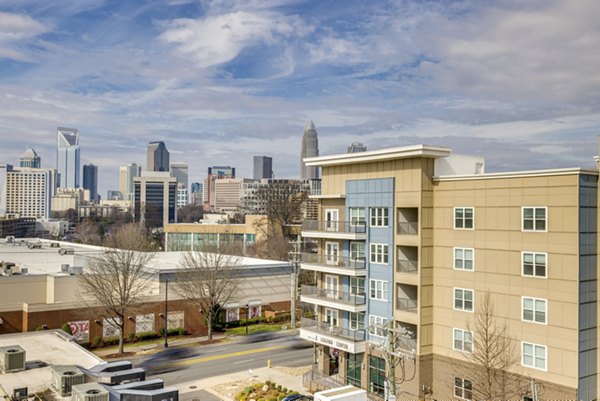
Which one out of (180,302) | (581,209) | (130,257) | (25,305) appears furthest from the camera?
(180,302)

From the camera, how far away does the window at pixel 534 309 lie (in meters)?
28.4

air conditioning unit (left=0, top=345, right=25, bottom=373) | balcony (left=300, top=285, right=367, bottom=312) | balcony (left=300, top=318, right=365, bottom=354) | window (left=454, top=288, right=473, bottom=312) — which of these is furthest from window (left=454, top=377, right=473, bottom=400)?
air conditioning unit (left=0, top=345, right=25, bottom=373)

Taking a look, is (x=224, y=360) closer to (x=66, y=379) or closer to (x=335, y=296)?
(x=335, y=296)

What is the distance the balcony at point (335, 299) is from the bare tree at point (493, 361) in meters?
8.03

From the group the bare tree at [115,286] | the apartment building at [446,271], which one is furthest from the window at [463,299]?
the bare tree at [115,286]

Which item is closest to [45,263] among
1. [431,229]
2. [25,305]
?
[25,305]

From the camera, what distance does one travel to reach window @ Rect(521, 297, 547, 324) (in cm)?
2844

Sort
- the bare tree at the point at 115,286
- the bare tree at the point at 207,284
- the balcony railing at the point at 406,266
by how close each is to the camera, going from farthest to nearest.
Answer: the bare tree at the point at 207,284
the bare tree at the point at 115,286
the balcony railing at the point at 406,266

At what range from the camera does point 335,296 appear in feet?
127

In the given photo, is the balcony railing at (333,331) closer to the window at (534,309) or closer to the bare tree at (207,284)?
the window at (534,309)

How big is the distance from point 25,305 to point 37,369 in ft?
61.9

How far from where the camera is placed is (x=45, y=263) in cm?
6444

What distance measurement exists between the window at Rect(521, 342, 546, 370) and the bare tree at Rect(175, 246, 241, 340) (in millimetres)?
31159

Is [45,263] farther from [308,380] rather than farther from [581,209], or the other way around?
[581,209]
